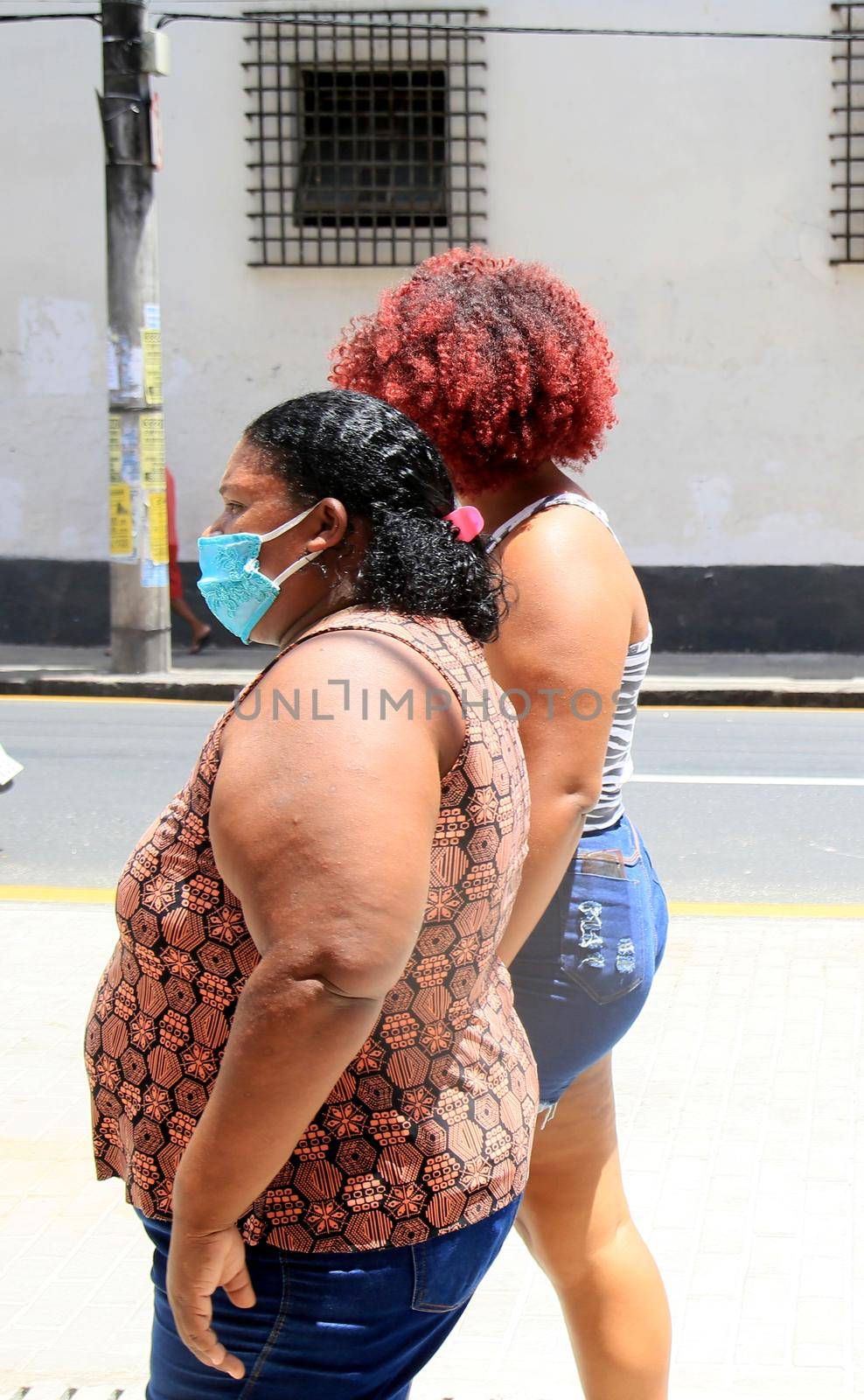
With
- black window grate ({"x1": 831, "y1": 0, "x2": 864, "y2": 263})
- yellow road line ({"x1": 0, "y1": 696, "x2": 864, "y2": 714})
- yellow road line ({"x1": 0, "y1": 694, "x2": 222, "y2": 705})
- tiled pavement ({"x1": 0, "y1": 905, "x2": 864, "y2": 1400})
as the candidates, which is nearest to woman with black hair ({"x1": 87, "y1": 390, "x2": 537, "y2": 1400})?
tiled pavement ({"x1": 0, "y1": 905, "x2": 864, "y2": 1400})

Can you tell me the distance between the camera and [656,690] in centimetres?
1197

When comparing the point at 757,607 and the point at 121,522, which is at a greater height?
the point at 121,522

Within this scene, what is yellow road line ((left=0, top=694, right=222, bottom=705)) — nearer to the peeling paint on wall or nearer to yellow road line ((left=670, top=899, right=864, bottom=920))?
the peeling paint on wall

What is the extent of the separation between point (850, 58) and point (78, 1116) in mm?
11295

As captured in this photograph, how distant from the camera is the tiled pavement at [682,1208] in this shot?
3.04 metres

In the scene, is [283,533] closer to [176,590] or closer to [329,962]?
[329,962]

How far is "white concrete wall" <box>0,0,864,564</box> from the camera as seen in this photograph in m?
13.1

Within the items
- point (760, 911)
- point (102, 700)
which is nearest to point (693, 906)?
point (760, 911)

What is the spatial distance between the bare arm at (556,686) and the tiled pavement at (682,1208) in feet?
3.94

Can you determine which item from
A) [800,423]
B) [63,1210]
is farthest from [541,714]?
[800,423]

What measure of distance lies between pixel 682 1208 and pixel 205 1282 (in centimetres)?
208

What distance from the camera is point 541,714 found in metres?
2.35

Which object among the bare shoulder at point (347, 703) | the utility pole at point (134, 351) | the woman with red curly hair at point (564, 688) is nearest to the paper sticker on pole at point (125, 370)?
Result: the utility pole at point (134, 351)

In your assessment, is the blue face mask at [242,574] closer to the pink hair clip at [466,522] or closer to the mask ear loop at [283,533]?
the mask ear loop at [283,533]
